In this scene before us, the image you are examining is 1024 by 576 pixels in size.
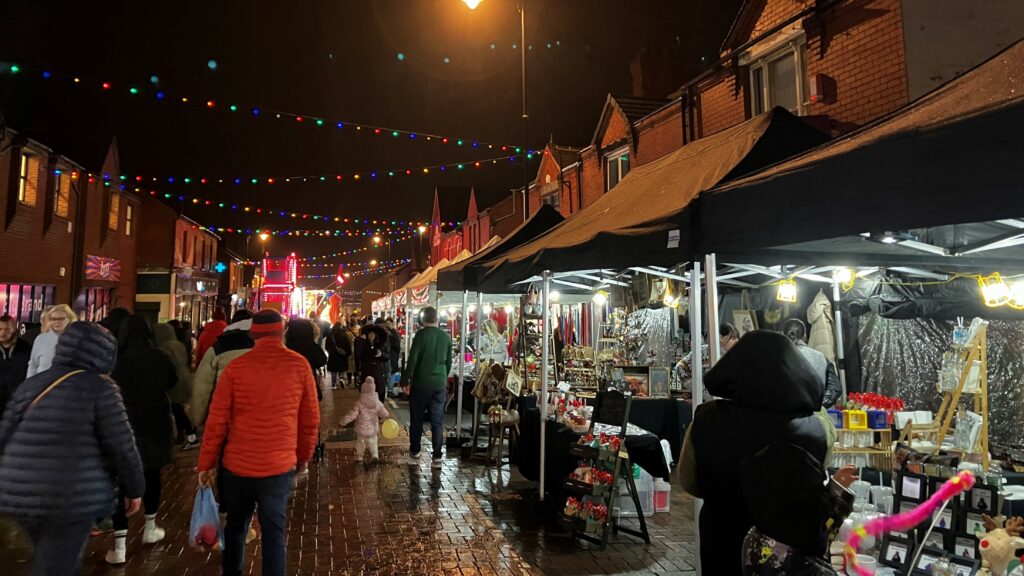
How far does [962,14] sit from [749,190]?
7919 mm

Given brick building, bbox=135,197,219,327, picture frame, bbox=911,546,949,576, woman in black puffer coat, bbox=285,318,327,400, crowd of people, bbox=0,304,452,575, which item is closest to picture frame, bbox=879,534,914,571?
picture frame, bbox=911,546,949,576

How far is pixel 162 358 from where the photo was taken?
5.26 meters

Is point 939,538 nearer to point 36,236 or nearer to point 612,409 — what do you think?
point 612,409

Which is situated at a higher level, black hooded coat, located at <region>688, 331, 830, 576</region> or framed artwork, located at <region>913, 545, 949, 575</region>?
black hooded coat, located at <region>688, 331, 830, 576</region>

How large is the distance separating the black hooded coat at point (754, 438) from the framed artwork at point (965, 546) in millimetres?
1695

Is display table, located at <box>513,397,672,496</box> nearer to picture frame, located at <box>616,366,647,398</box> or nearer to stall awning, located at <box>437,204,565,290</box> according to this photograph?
picture frame, located at <box>616,366,647,398</box>

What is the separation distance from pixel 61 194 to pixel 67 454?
20.0m

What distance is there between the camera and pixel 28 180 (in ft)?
55.4

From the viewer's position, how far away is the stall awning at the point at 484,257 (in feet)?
26.7

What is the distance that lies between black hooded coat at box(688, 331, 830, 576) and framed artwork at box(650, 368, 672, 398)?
5341 millimetres

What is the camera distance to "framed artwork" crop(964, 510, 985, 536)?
3475mm

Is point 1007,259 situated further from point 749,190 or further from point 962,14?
point 962,14

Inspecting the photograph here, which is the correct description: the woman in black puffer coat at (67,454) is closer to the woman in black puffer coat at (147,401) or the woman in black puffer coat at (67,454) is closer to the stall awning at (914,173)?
the woman in black puffer coat at (147,401)

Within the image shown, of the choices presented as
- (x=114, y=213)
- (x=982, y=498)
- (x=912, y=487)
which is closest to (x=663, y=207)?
(x=912, y=487)
